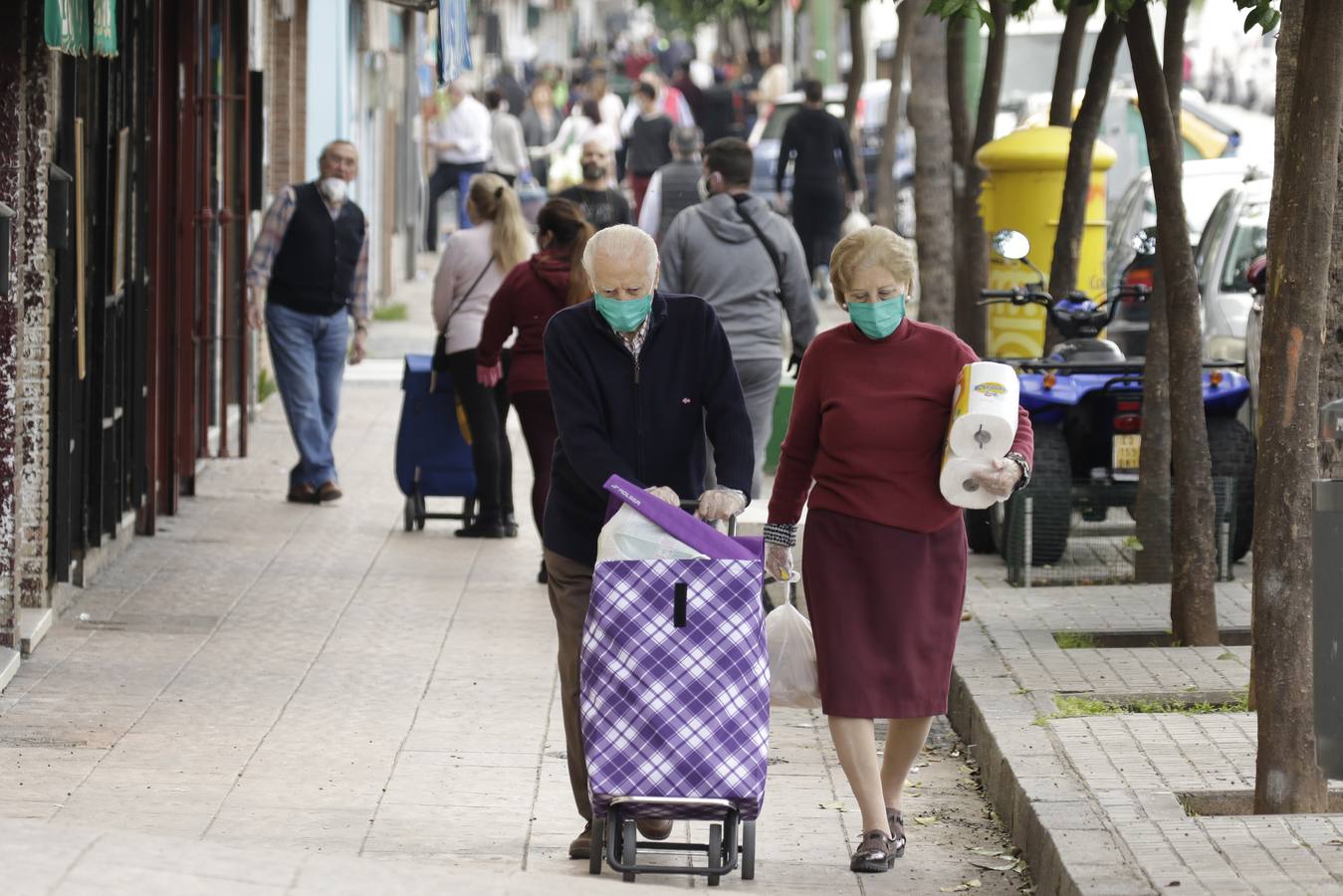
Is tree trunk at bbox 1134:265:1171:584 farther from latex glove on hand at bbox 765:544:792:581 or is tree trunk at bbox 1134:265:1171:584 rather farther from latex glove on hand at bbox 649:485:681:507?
latex glove on hand at bbox 649:485:681:507

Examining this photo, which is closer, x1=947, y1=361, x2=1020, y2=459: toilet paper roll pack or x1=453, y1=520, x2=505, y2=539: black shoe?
x1=947, y1=361, x2=1020, y2=459: toilet paper roll pack

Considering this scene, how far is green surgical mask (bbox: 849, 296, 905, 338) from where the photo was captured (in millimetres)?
6176

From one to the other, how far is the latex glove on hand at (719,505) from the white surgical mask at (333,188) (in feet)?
22.8

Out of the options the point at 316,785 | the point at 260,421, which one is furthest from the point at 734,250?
the point at 260,421

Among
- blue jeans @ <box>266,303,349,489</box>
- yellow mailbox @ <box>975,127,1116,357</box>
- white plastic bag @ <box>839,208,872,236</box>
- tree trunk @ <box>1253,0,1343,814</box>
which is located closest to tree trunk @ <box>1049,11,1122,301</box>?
yellow mailbox @ <box>975,127,1116,357</box>

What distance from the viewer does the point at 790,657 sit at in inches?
251

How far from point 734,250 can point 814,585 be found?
4140mm

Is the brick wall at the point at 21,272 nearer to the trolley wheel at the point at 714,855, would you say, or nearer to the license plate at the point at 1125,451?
the trolley wheel at the point at 714,855

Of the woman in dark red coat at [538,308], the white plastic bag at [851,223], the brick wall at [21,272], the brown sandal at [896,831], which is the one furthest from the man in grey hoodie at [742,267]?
the white plastic bag at [851,223]

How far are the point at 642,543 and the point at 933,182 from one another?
315 inches

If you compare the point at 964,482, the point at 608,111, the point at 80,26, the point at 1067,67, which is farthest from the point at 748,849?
the point at 608,111

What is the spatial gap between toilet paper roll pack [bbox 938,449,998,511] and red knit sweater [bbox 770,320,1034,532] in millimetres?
107

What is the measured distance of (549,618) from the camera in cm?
1007

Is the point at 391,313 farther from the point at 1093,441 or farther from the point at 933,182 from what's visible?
the point at 1093,441
